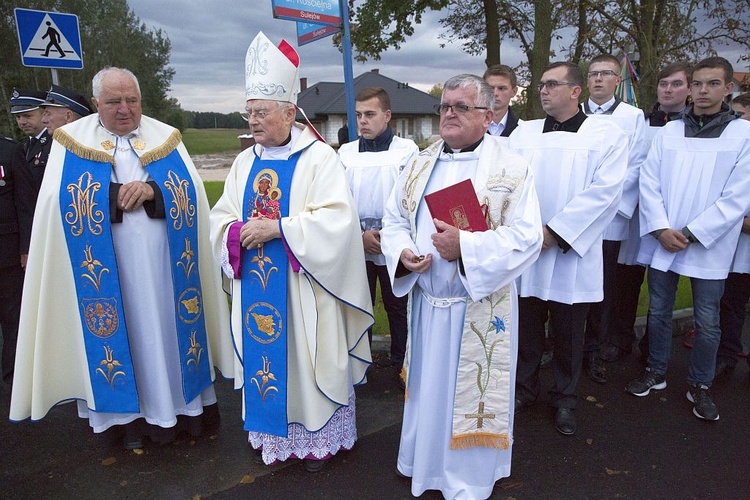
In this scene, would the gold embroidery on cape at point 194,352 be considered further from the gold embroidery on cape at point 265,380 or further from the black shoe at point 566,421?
the black shoe at point 566,421

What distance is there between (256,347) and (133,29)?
154 feet

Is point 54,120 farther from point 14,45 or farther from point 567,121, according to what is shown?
point 14,45

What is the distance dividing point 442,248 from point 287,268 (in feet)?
3.17

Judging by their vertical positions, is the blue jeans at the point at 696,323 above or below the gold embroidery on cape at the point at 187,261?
below

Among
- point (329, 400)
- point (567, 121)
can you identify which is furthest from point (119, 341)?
point (567, 121)

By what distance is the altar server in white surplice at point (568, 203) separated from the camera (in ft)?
11.0

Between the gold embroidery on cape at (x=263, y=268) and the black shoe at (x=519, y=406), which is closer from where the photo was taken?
the gold embroidery on cape at (x=263, y=268)

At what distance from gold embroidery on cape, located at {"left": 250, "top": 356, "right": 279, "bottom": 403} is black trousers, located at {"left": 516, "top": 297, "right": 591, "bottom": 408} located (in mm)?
1827

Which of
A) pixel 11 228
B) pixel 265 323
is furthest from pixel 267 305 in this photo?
pixel 11 228

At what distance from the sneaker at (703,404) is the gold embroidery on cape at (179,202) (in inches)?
149

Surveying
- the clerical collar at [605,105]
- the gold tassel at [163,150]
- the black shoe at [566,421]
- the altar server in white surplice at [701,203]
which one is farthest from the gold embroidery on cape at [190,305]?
the clerical collar at [605,105]

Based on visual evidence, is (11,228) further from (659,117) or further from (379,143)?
(659,117)

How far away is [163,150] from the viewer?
337cm

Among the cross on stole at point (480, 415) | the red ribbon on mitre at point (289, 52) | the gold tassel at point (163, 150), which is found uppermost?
the red ribbon on mitre at point (289, 52)
